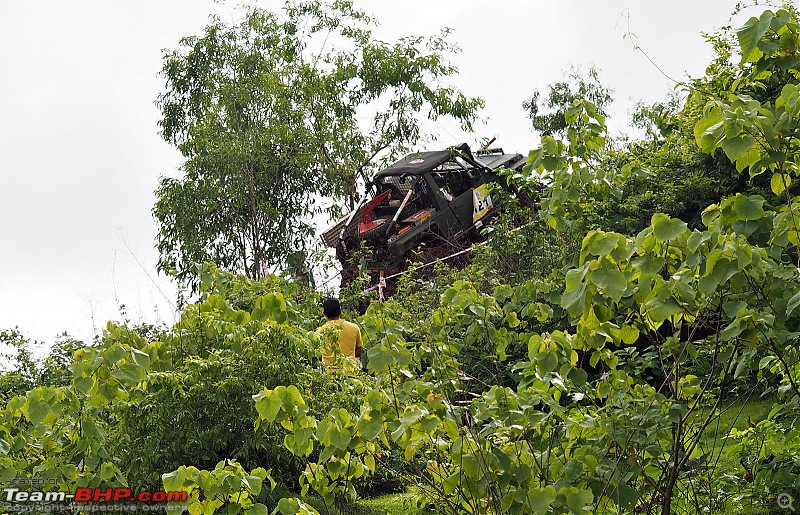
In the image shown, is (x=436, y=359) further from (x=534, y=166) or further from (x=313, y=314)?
(x=313, y=314)

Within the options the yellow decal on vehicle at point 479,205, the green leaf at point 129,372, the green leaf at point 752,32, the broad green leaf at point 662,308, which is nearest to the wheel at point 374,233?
the yellow decal on vehicle at point 479,205

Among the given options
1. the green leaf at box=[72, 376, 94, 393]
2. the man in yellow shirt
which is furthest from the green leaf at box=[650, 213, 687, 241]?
the man in yellow shirt

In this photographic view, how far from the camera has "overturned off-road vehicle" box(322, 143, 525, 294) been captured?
1792cm

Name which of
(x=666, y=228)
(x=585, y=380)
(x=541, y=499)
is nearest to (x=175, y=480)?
(x=541, y=499)

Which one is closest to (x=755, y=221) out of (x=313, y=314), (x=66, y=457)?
(x=66, y=457)

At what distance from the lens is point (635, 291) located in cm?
337

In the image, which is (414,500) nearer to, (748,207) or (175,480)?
(175,480)

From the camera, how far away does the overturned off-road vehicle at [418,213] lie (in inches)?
706

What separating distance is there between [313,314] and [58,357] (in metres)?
3.53

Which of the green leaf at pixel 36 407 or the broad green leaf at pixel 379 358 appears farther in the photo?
the green leaf at pixel 36 407

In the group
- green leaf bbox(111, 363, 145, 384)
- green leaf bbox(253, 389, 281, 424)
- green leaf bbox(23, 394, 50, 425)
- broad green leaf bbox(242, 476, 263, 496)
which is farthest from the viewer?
green leaf bbox(23, 394, 50, 425)

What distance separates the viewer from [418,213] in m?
18.6

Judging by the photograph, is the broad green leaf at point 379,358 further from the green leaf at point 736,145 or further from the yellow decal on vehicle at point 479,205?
the yellow decal on vehicle at point 479,205

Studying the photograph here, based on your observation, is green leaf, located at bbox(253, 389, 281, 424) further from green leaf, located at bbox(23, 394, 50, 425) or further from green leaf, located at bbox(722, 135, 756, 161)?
green leaf, located at bbox(722, 135, 756, 161)
